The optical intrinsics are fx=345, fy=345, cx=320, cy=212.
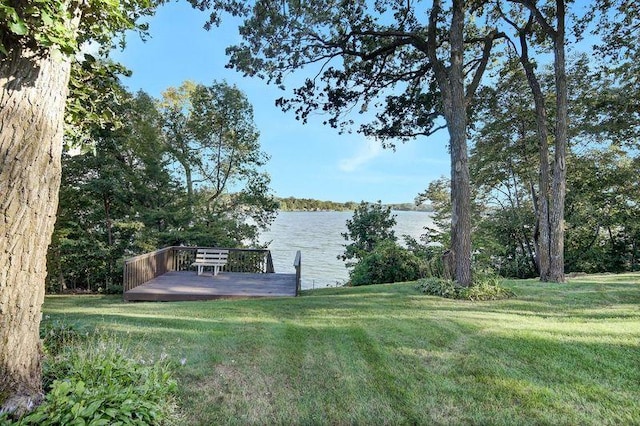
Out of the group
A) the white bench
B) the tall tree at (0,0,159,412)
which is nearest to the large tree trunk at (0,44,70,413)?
the tall tree at (0,0,159,412)

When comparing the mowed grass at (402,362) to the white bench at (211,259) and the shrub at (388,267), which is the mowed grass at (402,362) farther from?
the shrub at (388,267)

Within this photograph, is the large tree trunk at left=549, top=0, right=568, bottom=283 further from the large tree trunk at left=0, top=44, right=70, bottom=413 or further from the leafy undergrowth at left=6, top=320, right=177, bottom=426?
the large tree trunk at left=0, top=44, right=70, bottom=413

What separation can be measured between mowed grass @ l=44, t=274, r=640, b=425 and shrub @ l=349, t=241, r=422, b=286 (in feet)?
17.2

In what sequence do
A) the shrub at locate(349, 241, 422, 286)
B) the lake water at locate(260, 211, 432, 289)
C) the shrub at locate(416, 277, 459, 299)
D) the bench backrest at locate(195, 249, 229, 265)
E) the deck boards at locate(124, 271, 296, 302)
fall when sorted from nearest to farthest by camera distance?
the shrub at locate(416, 277, 459, 299), the deck boards at locate(124, 271, 296, 302), the bench backrest at locate(195, 249, 229, 265), the shrub at locate(349, 241, 422, 286), the lake water at locate(260, 211, 432, 289)

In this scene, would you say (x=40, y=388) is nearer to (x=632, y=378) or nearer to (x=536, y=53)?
(x=632, y=378)

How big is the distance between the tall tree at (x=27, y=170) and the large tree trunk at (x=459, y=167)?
6.16 m

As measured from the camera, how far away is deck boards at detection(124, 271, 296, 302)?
26.2 feet

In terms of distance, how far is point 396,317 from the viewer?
484 centimetres

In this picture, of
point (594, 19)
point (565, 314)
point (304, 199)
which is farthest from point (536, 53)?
point (304, 199)

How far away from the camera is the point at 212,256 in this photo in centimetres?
1059

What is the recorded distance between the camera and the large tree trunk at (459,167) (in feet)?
22.1

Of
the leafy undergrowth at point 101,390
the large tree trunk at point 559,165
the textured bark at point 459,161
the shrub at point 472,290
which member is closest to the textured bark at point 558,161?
the large tree trunk at point 559,165

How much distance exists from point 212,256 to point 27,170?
8827mm

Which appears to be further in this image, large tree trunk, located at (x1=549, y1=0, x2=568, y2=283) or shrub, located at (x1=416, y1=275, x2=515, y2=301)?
large tree trunk, located at (x1=549, y1=0, x2=568, y2=283)
